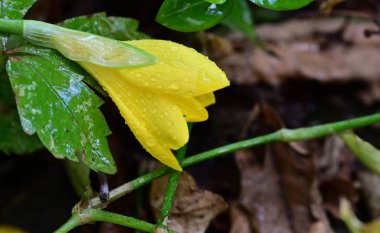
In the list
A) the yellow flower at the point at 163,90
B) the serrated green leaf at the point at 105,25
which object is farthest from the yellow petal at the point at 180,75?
the serrated green leaf at the point at 105,25

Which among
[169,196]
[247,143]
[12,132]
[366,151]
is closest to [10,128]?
[12,132]

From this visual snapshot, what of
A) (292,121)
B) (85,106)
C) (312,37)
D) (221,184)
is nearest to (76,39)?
(85,106)

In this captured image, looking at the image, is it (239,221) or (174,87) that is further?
(239,221)

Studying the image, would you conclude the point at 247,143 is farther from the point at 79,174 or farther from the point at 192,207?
the point at 79,174

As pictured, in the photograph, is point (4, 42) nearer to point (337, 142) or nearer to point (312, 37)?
point (337, 142)

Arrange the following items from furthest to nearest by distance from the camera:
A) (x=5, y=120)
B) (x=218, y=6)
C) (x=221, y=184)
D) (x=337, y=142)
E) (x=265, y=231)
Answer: (x=337, y=142)
(x=221, y=184)
(x=265, y=231)
(x=5, y=120)
(x=218, y=6)

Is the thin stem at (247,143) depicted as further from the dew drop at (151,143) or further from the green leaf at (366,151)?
the dew drop at (151,143)
